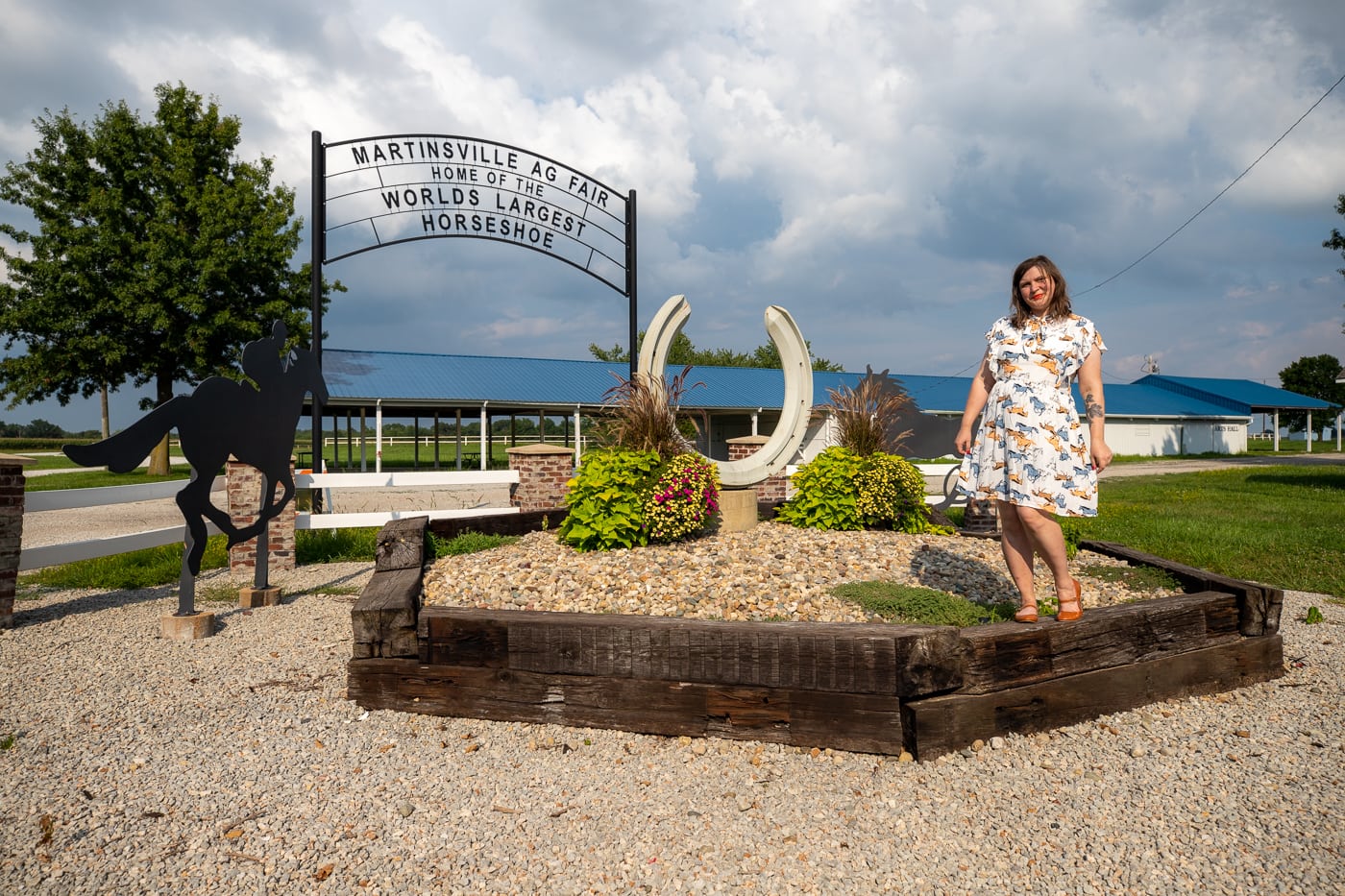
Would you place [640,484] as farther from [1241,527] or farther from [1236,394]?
[1236,394]

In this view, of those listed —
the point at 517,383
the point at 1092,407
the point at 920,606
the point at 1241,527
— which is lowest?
the point at 1241,527

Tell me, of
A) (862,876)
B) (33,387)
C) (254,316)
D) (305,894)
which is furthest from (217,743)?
(33,387)

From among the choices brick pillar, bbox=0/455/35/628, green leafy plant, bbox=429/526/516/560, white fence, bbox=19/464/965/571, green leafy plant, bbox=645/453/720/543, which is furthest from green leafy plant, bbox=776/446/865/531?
brick pillar, bbox=0/455/35/628

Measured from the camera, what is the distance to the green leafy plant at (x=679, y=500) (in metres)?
5.03

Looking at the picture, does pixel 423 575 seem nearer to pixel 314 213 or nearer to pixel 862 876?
pixel 862 876

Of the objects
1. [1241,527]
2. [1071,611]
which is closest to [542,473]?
[1071,611]

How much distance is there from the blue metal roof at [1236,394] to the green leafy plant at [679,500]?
129 feet

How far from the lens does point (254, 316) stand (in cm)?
2033

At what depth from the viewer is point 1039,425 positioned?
313cm

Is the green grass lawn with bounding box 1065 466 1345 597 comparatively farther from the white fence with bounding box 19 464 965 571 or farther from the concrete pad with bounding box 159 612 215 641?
the concrete pad with bounding box 159 612 215 641

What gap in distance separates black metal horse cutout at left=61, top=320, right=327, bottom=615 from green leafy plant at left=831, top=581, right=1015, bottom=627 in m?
4.19

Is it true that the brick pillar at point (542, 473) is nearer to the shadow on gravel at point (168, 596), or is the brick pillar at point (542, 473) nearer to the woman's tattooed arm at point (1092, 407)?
the shadow on gravel at point (168, 596)

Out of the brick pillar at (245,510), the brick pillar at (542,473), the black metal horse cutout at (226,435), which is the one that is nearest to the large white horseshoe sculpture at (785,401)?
the brick pillar at (542,473)

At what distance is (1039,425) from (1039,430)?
0.02m
